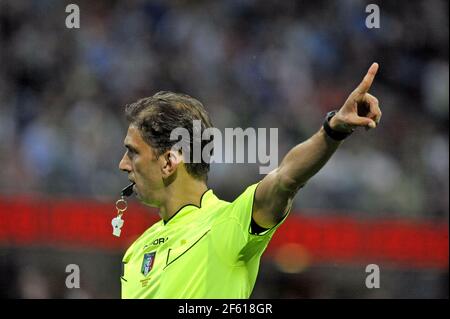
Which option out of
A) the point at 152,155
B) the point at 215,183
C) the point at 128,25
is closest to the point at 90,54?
the point at 128,25

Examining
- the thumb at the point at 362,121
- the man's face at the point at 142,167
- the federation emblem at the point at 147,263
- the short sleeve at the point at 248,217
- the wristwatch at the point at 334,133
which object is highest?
the thumb at the point at 362,121

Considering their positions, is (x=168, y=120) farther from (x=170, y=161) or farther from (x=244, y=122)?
(x=244, y=122)

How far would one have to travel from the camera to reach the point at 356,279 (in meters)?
10.0

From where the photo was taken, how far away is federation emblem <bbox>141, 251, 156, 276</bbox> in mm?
3770

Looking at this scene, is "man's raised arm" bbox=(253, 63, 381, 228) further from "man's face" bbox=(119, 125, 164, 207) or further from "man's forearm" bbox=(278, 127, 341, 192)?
"man's face" bbox=(119, 125, 164, 207)

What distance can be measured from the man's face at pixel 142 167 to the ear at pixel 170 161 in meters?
0.02

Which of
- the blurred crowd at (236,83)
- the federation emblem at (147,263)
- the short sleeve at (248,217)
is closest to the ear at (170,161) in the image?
the federation emblem at (147,263)

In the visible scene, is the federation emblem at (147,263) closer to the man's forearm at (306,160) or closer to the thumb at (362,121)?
the man's forearm at (306,160)

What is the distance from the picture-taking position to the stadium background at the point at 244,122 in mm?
9391

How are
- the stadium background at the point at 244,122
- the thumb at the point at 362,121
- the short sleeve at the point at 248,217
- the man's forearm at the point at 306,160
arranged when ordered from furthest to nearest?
the stadium background at the point at 244,122, the short sleeve at the point at 248,217, the man's forearm at the point at 306,160, the thumb at the point at 362,121

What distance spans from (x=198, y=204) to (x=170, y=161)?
0.21 m

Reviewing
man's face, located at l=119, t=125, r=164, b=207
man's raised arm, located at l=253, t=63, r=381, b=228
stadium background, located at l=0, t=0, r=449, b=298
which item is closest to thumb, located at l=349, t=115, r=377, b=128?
man's raised arm, located at l=253, t=63, r=381, b=228

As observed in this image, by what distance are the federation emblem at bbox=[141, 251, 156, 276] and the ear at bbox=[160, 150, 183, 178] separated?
1.08ft

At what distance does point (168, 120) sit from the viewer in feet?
12.4
